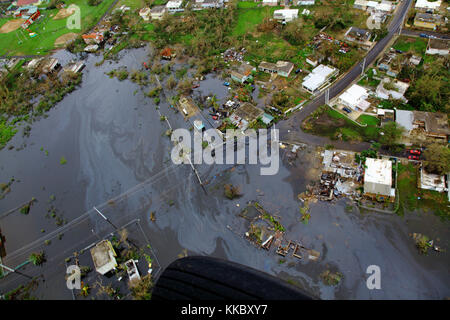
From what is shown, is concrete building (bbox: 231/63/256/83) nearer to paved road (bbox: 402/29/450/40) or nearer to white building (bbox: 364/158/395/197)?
white building (bbox: 364/158/395/197)

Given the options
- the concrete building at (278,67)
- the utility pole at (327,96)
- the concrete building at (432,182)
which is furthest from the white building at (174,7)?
the concrete building at (432,182)

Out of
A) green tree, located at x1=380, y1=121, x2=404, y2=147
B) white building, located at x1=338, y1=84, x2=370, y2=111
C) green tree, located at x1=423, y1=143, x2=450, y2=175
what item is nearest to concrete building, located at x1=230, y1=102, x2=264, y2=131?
white building, located at x1=338, y1=84, x2=370, y2=111

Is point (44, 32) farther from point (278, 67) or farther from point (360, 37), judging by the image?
point (360, 37)

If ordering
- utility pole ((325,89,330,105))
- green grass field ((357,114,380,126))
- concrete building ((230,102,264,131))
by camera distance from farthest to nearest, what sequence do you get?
utility pole ((325,89,330,105)), concrete building ((230,102,264,131)), green grass field ((357,114,380,126))

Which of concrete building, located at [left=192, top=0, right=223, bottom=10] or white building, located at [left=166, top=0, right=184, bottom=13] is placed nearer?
concrete building, located at [left=192, top=0, right=223, bottom=10]

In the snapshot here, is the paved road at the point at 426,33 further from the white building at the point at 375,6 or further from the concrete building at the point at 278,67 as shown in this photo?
the concrete building at the point at 278,67
